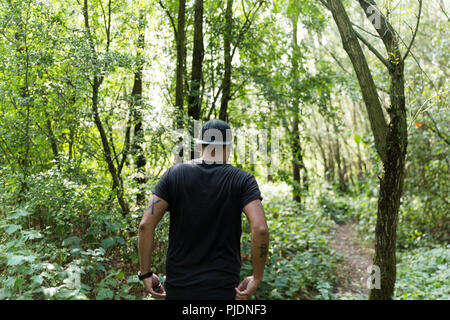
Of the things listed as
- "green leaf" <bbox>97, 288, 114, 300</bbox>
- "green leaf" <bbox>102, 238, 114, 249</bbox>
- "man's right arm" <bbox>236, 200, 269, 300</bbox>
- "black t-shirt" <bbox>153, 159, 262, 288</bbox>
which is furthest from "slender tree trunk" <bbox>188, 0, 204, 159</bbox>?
"man's right arm" <bbox>236, 200, 269, 300</bbox>

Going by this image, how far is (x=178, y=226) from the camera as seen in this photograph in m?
2.59

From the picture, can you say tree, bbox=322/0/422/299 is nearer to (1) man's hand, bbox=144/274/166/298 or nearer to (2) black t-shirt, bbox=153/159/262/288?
(2) black t-shirt, bbox=153/159/262/288

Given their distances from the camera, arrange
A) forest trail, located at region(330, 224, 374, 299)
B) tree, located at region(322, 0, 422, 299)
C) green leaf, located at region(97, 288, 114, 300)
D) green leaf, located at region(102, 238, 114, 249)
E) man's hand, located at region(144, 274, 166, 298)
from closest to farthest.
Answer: man's hand, located at region(144, 274, 166, 298) → green leaf, located at region(97, 288, 114, 300) → tree, located at region(322, 0, 422, 299) → green leaf, located at region(102, 238, 114, 249) → forest trail, located at region(330, 224, 374, 299)

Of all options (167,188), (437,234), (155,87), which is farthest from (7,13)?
(437,234)

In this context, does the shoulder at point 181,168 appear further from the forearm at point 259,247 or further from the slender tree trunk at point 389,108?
the slender tree trunk at point 389,108

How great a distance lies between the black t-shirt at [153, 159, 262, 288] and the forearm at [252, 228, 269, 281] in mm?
145

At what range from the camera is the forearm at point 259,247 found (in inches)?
98.9

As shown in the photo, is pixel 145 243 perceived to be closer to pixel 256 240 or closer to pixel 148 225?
pixel 148 225

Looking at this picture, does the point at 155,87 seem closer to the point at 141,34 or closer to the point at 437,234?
the point at 141,34

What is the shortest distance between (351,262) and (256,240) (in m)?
9.02

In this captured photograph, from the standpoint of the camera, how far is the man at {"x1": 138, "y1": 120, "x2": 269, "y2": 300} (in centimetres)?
250

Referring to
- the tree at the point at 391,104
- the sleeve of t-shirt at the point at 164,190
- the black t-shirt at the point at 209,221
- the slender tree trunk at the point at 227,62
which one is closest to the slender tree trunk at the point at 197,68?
the slender tree trunk at the point at 227,62

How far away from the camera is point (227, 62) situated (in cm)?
834

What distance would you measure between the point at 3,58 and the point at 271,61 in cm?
585
